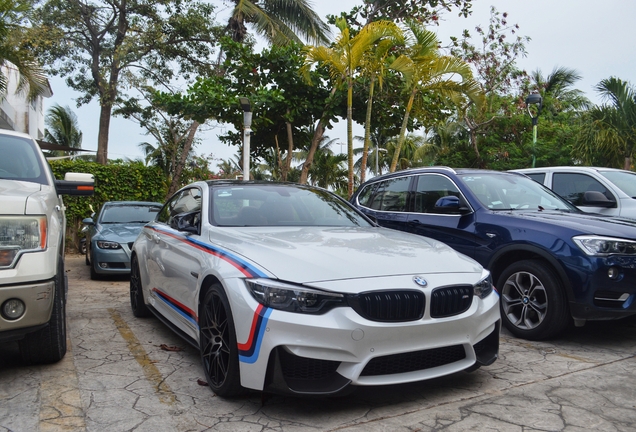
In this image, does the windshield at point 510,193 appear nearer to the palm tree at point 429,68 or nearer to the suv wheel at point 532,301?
the suv wheel at point 532,301

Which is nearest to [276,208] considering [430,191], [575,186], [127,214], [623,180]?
[430,191]

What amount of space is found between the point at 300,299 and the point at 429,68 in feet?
29.8

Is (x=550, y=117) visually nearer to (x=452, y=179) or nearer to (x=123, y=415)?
(x=452, y=179)

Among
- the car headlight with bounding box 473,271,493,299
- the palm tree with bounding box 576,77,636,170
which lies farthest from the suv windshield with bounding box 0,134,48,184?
the palm tree with bounding box 576,77,636,170

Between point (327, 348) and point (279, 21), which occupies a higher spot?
point (279, 21)

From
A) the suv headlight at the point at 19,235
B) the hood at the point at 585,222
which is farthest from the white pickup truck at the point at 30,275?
the hood at the point at 585,222

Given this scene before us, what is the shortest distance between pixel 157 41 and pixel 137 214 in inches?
372

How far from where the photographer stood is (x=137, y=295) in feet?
19.4

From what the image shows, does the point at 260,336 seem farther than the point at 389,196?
No

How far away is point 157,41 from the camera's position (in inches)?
704

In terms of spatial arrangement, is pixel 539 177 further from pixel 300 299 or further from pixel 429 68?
pixel 300 299

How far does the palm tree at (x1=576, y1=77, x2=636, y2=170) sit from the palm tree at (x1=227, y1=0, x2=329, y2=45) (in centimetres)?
932

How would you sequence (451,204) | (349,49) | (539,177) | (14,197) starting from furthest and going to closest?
1. (349,49)
2. (539,177)
3. (451,204)
4. (14,197)

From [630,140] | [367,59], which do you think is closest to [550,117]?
[630,140]
